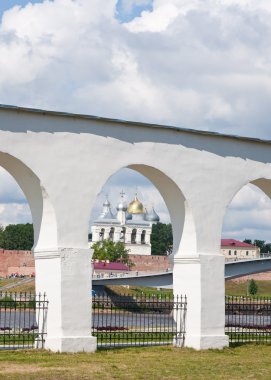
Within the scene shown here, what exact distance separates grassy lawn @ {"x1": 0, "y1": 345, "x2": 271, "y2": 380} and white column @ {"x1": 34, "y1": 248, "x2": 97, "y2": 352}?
1.23ft

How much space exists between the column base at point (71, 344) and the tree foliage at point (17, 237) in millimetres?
96495

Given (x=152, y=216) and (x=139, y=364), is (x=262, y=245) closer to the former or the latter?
(x=152, y=216)

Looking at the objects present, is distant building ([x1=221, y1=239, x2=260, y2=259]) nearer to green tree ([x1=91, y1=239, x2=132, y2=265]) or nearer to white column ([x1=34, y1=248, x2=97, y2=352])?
green tree ([x1=91, y1=239, x2=132, y2=265])

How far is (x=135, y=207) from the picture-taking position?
124812mm

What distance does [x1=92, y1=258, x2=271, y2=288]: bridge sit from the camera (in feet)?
165

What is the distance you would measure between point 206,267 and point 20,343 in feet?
12.9

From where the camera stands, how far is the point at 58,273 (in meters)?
16.2

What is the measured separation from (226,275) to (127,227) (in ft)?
233

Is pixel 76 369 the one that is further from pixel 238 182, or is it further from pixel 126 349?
pixel 238 182

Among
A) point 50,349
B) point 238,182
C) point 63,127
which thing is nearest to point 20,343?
point 50,349

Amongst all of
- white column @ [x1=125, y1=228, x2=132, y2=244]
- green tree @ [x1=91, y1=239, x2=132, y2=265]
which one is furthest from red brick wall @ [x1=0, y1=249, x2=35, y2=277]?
white column @ [x1=125, y1=228, x2=132, y2=244]

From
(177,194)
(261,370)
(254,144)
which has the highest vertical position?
(254,144)

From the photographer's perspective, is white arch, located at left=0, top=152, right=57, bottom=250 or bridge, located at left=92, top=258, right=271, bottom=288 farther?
bridge, located at left=92, top=258, right=271, bottom=288

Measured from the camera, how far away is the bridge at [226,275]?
50156 millimetres
